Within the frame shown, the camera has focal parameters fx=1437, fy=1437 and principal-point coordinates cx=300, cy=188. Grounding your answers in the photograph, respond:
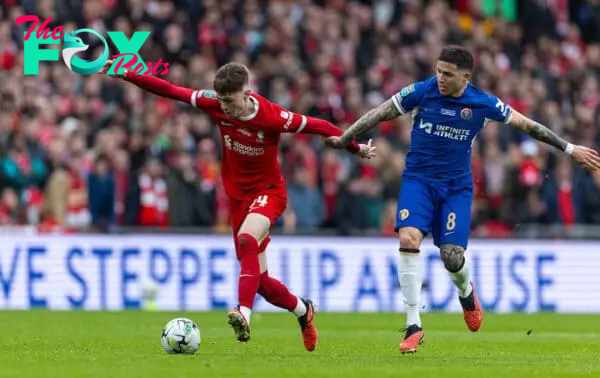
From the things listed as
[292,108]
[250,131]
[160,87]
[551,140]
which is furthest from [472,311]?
[292,108]

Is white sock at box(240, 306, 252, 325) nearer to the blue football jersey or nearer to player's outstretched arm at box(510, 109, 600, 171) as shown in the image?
the blue football jersey

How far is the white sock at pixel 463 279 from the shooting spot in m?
14.1

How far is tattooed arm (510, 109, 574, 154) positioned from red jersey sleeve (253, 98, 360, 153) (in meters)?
1.51

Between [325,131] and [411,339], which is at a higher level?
[325,131]

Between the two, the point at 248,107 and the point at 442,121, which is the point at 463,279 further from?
the point at 248,107

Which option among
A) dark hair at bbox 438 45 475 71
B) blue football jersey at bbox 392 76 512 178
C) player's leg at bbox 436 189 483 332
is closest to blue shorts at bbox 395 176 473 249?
player's leg at bbox 436 189 483 332

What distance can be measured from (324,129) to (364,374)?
3346 millimetres

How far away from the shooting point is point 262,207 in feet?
43.9

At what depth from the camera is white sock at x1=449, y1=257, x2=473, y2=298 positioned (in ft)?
46.1

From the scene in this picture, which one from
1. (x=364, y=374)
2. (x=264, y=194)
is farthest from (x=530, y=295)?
(x=364, y=374)

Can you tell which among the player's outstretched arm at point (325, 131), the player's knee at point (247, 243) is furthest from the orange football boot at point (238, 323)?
the player's outstretched arm at point (325, 131)

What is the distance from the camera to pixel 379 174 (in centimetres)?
2489

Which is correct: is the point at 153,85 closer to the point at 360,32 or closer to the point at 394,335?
the point at 394,335

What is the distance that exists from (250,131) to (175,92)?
31.0 inches
